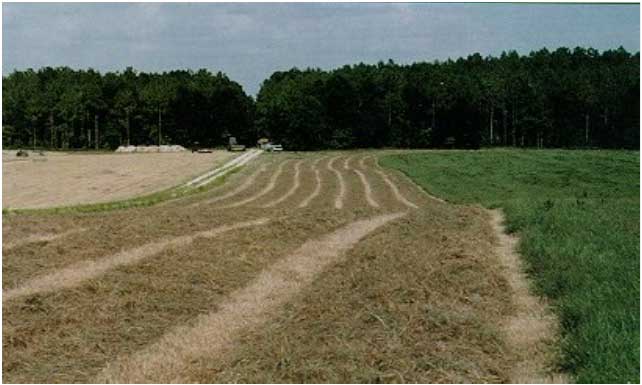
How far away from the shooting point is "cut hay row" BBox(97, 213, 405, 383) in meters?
8.70

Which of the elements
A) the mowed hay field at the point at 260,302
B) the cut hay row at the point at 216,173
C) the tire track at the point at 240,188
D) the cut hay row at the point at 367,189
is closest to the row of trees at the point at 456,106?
the cut hay row at the point at 216,173

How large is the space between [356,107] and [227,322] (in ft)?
319

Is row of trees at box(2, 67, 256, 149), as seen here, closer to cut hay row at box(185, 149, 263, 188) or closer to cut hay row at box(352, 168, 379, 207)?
cut hay row at box(185, 149, 263, 188)

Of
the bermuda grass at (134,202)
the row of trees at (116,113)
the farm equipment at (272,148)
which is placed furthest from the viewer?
the row of trees at (116,113)

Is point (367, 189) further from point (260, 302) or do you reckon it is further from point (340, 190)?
point (260, 302)

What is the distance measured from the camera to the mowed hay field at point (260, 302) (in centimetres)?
861

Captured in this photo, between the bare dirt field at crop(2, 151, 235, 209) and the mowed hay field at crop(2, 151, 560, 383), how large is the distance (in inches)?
710

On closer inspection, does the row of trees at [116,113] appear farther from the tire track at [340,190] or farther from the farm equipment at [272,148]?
the tire track at [340,190]

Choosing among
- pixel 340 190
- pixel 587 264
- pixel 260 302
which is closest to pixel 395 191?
pixel 340 190

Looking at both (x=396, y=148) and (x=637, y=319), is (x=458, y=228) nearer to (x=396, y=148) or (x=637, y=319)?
(x=637, y=319)

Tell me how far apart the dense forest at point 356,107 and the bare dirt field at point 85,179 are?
3800 cm

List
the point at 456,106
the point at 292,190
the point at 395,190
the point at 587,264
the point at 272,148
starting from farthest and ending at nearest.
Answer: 1. the point at 456,106
2. the point at 272,148
3. the point at 292,190
4. the point at 395,190
5. the point at 587,264

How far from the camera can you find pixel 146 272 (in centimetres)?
1374

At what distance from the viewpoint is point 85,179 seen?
50.2 m
